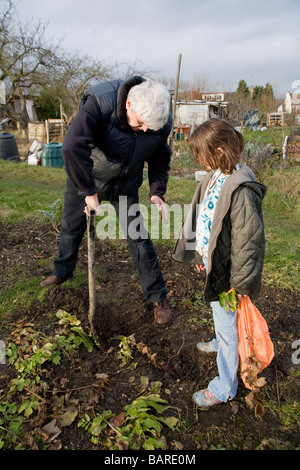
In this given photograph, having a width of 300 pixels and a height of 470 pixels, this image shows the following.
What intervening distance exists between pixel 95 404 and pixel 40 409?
31cm

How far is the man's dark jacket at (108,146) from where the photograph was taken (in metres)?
2.26

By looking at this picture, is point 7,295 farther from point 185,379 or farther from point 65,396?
point 185,379

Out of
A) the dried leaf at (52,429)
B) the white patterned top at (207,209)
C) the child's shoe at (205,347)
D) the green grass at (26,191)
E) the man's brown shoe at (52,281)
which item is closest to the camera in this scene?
the dried leaf at (52,429)

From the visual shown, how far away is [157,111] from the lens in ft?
7.18

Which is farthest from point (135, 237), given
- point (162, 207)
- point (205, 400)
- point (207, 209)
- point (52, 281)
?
point (205, 400)

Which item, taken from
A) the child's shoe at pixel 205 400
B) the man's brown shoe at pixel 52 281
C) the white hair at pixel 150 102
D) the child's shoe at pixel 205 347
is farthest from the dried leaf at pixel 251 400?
the man's brown shoe at pixel 52 281

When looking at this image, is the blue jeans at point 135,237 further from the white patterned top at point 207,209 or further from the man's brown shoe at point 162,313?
the white patterned top at point 207,209

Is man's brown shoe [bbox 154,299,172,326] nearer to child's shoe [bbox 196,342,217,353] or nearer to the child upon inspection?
child's shoe [bbox 196,342,217,353]

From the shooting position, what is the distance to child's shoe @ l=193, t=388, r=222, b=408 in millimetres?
2055

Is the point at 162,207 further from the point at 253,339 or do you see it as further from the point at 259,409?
the point at 259,409

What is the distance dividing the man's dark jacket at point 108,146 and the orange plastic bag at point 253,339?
1259 millimetres

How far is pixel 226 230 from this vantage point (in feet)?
5.93

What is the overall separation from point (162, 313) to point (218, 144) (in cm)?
155
